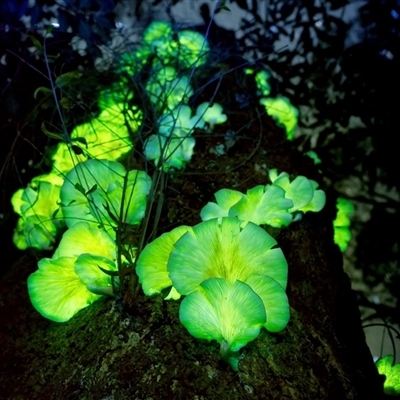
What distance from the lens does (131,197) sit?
140 cm

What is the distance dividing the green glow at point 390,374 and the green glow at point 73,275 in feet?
3.24

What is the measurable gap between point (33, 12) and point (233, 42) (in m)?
1.31

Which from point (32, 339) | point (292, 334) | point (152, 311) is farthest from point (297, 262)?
point (32, 339)

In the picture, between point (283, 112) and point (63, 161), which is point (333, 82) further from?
point (63, 161)

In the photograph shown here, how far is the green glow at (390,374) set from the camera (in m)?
1.44

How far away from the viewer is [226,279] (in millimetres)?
1077

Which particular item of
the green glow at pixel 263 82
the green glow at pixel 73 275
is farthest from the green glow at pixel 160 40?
the green glow at pixel 73 275

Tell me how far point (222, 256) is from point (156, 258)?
0.18m

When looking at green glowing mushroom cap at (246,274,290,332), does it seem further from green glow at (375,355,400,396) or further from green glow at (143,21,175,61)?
green glow at (143,21,175,61)

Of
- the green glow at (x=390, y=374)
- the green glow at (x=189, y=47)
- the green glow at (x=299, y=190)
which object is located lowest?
the green glow at (x=390, y=374)

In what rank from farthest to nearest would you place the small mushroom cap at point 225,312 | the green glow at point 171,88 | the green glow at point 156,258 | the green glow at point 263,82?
the green glow at point 263,82, the green glow at point 171,88, the green glow at point 156,258, the small mushroom cap at point 225,312

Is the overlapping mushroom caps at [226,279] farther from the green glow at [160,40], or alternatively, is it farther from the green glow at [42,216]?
the green glow at [160,40]

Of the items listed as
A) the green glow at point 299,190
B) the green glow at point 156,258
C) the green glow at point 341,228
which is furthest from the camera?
the green glow at point 341,228

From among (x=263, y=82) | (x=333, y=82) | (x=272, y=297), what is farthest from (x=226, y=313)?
(x=333, y=82)
